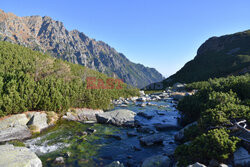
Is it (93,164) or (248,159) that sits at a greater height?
(248,159)

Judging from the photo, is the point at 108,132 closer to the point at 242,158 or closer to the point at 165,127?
the point at 165,127

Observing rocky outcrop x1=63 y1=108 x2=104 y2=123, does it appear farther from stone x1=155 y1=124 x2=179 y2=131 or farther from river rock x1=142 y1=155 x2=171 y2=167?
river rock x1=142 y1=155 x2=171 y2=167

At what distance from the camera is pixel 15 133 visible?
14.1m

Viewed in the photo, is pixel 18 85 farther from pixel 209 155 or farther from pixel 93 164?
pixel 209 155

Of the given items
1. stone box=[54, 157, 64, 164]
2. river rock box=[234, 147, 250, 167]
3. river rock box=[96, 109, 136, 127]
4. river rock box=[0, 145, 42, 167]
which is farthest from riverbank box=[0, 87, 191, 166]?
river rock box=[234, 147, 250, 167]

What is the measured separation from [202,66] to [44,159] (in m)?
153

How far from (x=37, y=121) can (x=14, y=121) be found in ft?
7.20

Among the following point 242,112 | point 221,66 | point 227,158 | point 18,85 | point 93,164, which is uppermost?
point 221,66

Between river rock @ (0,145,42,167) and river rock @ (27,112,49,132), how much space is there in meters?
6.09

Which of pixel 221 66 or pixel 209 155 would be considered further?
pixel 221 66

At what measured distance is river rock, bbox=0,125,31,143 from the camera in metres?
13.4

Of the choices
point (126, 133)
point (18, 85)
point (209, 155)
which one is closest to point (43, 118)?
point (18, 85)

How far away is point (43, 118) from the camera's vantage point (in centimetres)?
1797

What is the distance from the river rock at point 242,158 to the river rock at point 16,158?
11546 millimetres
